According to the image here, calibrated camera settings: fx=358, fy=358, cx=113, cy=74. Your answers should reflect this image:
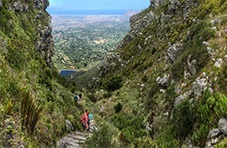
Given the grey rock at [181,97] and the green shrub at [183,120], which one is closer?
the green shrub at [183,120]

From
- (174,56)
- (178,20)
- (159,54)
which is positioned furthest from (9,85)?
(178,20)

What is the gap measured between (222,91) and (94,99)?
37.5m

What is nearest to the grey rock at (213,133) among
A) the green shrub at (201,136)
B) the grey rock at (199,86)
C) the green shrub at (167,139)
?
the green shrub at (201,136)

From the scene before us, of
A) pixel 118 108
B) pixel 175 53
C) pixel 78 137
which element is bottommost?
pixel 118 108

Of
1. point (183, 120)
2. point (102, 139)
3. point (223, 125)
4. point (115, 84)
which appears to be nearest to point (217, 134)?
point (223, 125)

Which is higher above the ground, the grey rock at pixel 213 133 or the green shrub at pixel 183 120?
the grey rock at pixel 213 133

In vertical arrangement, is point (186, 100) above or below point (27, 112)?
below

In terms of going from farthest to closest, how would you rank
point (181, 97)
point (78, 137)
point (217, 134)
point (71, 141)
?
point (181, 97), point (78, 137), point (71, 141), point (217, 134)

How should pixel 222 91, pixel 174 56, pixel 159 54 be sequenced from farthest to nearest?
pixel 159 54
pixel 174 56
pixel 222 91

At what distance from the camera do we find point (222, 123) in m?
18.0

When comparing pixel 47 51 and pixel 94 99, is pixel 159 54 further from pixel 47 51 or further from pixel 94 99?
pixel 47 51

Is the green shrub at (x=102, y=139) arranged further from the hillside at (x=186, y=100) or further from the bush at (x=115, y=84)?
the bush at (x=115, y=84)

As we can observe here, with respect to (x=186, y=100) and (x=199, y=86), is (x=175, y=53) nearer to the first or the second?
(x=199, y=86)

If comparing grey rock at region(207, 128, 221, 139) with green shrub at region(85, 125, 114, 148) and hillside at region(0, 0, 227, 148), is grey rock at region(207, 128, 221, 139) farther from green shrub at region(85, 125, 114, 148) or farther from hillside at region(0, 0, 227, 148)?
green shrub at region(85, 125, 114, 148)
